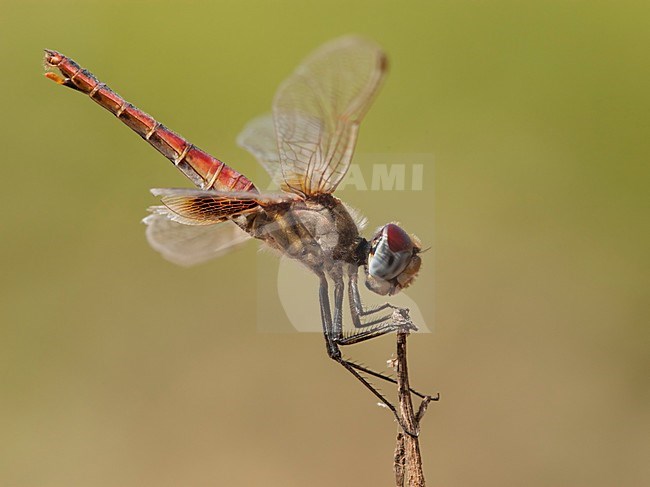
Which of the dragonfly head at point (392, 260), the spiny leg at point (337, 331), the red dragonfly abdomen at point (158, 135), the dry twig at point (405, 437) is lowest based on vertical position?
the dry twig at point (405, 437)

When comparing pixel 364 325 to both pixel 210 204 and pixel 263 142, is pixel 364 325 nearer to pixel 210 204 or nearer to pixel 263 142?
pixel 210 204

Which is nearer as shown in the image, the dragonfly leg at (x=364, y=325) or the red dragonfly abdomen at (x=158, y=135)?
the dragonfly leg at (x=364, y=325)

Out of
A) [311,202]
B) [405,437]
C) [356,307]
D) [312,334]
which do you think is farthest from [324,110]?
[312,334]

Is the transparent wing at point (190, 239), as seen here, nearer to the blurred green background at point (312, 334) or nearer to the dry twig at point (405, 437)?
the dry twig at point (405, 437)

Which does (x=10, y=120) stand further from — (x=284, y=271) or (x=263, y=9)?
(x=284, y=271)

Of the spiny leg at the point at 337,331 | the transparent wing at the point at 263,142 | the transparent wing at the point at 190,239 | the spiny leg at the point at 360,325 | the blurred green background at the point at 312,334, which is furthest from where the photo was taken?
the blurred green background at the point at 312,334

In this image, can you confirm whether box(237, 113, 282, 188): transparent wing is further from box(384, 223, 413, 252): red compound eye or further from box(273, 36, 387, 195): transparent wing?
box(384, 223, 413, 252): red compound eye

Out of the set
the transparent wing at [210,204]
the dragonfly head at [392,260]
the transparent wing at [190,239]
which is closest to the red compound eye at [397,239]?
the dragonfly head at [392,260]
